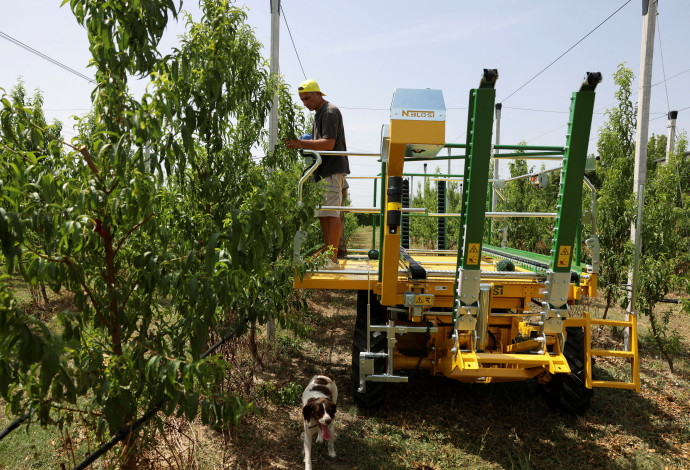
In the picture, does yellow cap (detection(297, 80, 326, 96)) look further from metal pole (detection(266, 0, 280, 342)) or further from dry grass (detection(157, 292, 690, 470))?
dry grass (detection(157, 292, 690, 470))

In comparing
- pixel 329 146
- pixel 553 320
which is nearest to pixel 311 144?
pixel 329 146

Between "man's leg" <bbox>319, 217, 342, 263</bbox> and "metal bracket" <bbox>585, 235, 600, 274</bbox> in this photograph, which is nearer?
"metal bracket" <bbox>585, 235, 600, 274</bbox>

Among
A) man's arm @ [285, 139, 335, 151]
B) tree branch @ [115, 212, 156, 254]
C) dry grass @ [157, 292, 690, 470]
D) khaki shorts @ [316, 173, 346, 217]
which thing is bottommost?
dry grass @ [157, 292, 690, 470]

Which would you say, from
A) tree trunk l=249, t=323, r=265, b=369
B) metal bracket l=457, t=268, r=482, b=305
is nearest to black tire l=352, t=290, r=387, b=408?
metal bracket l=457, t=268, r=482, b=305

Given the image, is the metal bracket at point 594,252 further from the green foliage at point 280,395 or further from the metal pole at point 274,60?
the metal pole at point 274,60

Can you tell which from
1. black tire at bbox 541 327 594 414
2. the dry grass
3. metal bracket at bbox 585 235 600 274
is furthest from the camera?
black tire at bbox 541 327 594 414

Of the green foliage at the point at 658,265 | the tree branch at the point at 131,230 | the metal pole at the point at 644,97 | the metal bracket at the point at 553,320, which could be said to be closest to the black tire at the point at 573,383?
the metal bracket at the point at 553,320

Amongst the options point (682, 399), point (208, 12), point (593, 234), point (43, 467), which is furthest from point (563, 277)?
point (43, 467)

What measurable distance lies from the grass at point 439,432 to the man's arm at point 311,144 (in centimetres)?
242

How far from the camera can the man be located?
5.02 meters

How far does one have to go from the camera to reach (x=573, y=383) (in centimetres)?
436

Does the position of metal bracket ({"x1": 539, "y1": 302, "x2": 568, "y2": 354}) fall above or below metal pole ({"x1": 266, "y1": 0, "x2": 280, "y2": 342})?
below

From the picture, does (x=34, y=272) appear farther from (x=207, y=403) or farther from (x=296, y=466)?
(x=296, y=466)

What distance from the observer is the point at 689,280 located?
496 centimetres
